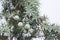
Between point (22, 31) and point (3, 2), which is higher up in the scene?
point (3, 2)

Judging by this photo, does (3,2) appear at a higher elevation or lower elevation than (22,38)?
higher

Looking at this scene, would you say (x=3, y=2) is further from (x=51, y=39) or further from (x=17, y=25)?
(x=51, y=39)

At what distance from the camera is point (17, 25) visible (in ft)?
1.87

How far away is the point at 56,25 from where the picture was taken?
569 mm

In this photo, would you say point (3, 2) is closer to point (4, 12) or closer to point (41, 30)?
point (4, 12)

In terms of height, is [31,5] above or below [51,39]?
above

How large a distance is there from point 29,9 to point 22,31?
7cm

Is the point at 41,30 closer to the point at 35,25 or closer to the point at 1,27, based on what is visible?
the point at 35,25

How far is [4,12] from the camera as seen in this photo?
1.95 ft

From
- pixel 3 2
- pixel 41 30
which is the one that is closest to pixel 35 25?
pixel 41 30

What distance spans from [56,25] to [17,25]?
0.12 meters

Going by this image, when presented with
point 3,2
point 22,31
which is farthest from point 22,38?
point 3,2

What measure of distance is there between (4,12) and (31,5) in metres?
0.09

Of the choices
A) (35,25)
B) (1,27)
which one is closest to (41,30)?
(35,25)
